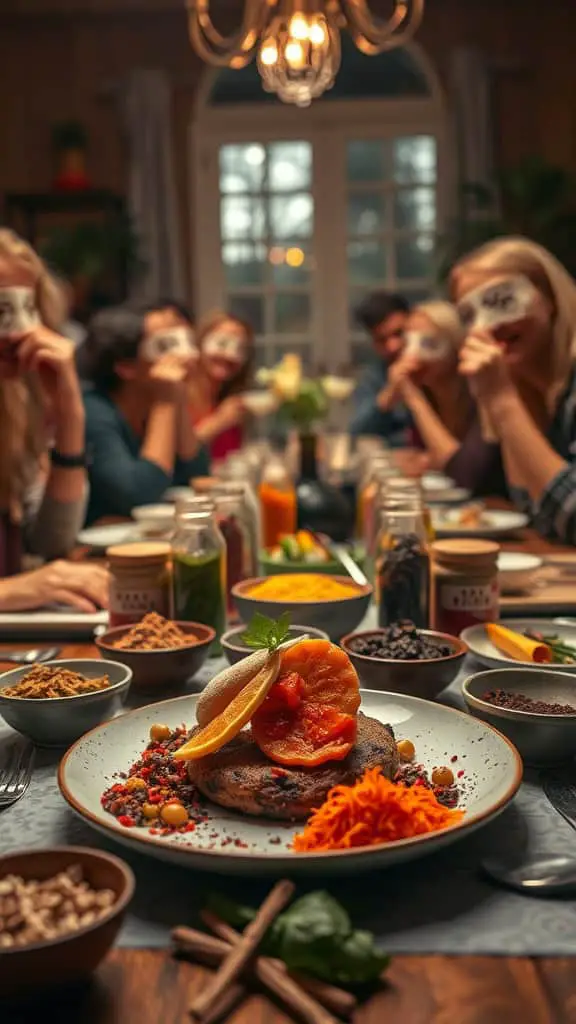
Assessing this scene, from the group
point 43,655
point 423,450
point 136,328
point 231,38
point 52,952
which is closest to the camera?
point 52,952

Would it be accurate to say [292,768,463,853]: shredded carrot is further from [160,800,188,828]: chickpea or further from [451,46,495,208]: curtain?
[451,46,495,208]: curtain

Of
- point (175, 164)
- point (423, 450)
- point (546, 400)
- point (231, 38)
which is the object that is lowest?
point (423, 450)

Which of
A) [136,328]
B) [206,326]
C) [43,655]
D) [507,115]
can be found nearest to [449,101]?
[507,115]

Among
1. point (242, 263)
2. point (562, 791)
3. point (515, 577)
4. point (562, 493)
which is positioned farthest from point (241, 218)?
point (562, 791)

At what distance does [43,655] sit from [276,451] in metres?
2.79

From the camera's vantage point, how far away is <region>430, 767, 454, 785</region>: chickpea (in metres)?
0.95

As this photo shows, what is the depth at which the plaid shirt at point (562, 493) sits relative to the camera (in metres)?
2.20

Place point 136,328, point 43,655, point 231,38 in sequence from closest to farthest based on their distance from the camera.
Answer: point 43,655, point 136,328, point 231,38

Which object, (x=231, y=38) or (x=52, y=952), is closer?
(x=52, y=952)

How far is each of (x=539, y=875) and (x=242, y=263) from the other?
6.44 metres

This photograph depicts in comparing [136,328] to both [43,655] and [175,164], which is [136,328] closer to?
[43,655]

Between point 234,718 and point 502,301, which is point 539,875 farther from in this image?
point 502,301

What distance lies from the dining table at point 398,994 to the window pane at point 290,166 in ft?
21.4

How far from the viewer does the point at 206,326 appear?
4.68 m
